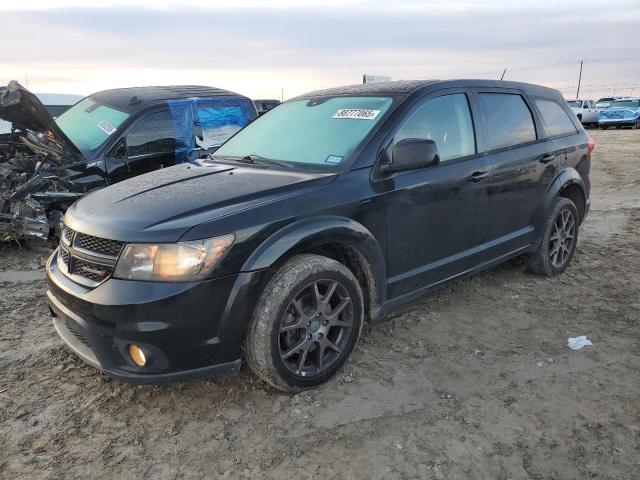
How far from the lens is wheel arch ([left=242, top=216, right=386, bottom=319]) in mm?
2723

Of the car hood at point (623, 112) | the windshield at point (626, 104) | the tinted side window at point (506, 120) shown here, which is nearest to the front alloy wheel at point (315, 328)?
the tinted side window at point (506, 120)

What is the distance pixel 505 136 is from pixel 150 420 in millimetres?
3284

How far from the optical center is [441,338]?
12.2ft

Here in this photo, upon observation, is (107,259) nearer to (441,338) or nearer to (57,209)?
(441,338)

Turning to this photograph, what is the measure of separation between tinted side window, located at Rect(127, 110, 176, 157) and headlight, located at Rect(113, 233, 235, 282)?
3741 millimetres

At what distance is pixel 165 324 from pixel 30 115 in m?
4.19

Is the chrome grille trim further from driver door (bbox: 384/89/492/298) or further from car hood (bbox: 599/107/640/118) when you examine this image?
car hood (bbox: 599/107/640/118)

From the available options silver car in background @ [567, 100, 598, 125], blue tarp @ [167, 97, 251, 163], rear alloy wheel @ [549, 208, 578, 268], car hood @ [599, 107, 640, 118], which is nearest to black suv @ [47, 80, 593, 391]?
rear alloy wheel @ [549, 208, 578, 268]

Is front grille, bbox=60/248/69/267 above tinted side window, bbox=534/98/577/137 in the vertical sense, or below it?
below

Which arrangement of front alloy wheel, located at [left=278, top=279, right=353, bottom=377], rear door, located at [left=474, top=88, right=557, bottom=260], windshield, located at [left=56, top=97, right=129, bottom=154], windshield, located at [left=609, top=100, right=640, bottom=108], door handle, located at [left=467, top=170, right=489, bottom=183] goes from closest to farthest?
front alloy wheel, located at [left=278, top=279, right=353, bottom=377], door handle, located at [left=467, top=170, right=489, bottom=183], rear door, located at [left=474, top=88, right=557, bottom=260], windshield, located at [left=56, top=97, right=129, bottom=154], windshield, located at [left=609, top=100, right=640, bottom=108]

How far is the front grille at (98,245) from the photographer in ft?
8.62

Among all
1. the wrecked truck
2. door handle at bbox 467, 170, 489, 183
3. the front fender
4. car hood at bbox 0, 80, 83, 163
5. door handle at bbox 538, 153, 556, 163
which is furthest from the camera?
the wrecked truck

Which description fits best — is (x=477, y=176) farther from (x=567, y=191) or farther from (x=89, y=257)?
(x=89, y=257)

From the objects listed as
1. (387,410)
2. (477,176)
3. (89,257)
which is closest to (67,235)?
(89,257)
